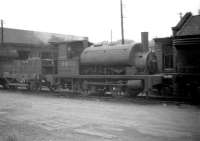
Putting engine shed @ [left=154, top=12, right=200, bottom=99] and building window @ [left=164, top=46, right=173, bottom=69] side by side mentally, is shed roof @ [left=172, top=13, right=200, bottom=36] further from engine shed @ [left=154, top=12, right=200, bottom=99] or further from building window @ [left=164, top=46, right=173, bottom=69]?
building window @ [left=164, top=46, right=173, bottom=69]

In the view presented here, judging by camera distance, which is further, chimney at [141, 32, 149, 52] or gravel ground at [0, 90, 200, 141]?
chimney at [141, 32, 149, 52]

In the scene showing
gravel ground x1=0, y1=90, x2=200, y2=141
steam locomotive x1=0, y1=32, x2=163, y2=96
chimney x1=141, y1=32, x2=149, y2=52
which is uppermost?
chimney x1=141, y1=32, x2=149, y2=52

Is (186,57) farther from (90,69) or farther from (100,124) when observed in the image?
(100,124)

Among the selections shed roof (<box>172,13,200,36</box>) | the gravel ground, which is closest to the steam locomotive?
shed roof (<box>172,13,200,36</box>)

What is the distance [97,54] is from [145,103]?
459 centimetres

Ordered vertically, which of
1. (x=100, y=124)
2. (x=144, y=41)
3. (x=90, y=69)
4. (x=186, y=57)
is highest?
(x=144, y=41)

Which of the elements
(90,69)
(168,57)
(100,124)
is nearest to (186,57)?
(168,57)

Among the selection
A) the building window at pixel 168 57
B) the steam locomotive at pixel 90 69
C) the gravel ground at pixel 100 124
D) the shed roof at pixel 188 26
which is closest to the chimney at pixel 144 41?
the steam locomotive at pixel 90 69

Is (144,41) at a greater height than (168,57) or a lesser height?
greater

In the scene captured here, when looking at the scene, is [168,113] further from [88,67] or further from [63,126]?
[88,67]

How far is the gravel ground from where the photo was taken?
663cm

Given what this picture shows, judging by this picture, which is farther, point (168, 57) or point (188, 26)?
point (168, 57)

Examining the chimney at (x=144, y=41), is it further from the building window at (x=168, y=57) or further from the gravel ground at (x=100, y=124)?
the gravel ground at (x=100, y=124)

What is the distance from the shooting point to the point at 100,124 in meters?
8.02
